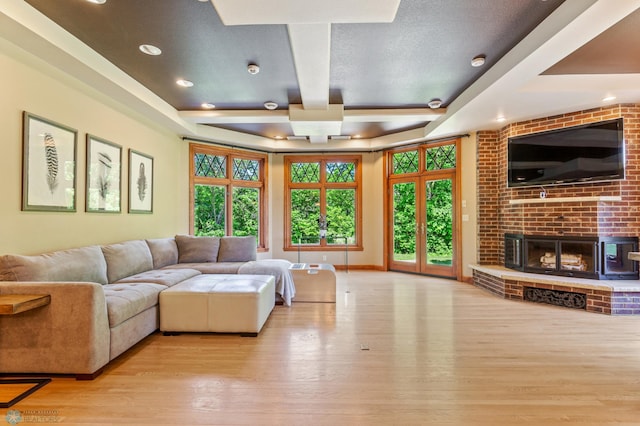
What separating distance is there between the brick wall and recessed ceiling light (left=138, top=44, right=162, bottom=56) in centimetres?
502

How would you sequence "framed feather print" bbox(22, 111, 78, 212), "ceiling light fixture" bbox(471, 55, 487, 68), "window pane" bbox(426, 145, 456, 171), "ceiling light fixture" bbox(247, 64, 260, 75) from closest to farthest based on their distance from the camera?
1. "framed feather print" bbox(22, 111, 78, 212)
2. "ceiling light fixture" bbox(471, 55, 487, 68)
3. "ceiling light fixture" bbox(247, 64, 260, 75)
4. "window pane" bbox(426, 145, 456, 171)

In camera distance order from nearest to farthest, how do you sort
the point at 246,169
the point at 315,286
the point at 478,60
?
the point at 478,60 → the point at 315,286 → the point at 246,169

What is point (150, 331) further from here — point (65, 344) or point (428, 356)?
point (428, 356)

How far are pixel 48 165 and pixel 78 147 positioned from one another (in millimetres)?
456

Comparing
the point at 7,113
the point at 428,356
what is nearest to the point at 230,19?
the point at 7,113

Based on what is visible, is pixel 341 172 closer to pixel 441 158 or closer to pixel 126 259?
pixel 441 158

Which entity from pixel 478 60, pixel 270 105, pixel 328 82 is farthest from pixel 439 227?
pixel 270 105

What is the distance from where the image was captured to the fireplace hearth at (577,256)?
4.04 meters

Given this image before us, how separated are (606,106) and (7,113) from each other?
6.71m

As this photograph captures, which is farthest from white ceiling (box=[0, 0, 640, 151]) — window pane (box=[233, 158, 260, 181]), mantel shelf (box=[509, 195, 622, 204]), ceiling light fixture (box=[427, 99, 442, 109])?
mantel shelf (box=[509, 195, 622, 204])

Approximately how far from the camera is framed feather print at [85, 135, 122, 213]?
350 cm

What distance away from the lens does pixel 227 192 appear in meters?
6.20

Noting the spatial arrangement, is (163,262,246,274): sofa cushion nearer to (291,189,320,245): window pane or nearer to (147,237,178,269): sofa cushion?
(147,237,178,269): sofa cushion

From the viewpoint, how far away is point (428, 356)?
8.47 feet
